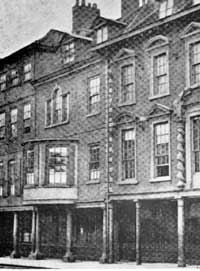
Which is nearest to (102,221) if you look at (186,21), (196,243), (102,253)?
(102,253)

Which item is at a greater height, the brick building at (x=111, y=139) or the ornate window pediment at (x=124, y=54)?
the ornate window pediment at (x=124, y=54)

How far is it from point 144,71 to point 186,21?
8.85ft

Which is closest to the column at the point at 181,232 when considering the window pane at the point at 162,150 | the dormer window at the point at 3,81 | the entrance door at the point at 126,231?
the window pane at the point at 162,150

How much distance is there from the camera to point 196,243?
70.2ft

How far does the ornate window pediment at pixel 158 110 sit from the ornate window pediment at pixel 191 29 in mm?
2592

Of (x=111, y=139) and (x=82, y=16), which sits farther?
(x=82, y=16)

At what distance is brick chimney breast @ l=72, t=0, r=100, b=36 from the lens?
95.7ft

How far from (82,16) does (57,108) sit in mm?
4735

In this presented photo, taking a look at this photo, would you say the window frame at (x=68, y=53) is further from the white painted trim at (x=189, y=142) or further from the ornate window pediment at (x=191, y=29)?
the white painted trim at (x=189, y=142)

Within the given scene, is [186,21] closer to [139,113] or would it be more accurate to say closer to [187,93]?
[187,93]

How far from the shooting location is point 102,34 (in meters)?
25.5

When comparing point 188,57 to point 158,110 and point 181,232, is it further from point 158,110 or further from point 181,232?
point 181,232

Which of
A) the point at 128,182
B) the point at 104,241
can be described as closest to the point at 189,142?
the point at 128,182

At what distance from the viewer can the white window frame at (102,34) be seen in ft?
83.0
